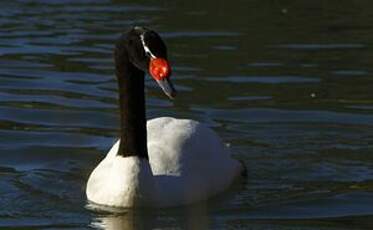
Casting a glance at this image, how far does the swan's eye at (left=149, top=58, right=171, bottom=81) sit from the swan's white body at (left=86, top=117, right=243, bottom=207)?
0.80 meters

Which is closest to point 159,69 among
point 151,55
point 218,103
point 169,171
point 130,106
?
point 151,55

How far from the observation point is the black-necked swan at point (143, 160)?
9.82 metres

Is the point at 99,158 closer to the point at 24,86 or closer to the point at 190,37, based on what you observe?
the point at 24,86

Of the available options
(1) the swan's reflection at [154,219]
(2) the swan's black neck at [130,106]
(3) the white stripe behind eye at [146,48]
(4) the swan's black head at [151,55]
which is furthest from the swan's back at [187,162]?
(3) the white stripe behind eye at [146,48]

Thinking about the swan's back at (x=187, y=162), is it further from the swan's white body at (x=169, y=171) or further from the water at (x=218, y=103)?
the water at (x=218, y=103)

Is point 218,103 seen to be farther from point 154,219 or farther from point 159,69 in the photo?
point 159,69

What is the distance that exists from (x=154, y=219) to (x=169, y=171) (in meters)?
0.52

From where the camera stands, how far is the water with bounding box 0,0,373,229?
33.1ft

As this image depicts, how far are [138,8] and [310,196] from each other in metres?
8.45

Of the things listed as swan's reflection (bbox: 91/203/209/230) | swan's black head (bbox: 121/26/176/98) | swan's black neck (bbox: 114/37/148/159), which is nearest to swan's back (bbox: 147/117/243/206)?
swan's reflection (bbox: 91/203/209/230)

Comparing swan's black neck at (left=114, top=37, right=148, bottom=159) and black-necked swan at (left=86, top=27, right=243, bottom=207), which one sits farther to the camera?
swan's black neck at (left=114, top=37, right=148, bottom=159)

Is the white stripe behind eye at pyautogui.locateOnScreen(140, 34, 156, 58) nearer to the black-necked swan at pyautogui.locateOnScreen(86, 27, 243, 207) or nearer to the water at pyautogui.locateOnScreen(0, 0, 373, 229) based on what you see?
the black-necked swan at pyautogui.locateOnScreen(86, 27, 243, 207)

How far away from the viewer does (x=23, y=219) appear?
980 cm

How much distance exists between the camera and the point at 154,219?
386 inches
